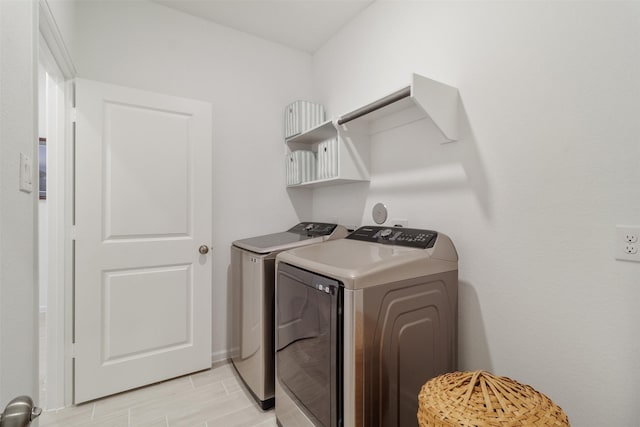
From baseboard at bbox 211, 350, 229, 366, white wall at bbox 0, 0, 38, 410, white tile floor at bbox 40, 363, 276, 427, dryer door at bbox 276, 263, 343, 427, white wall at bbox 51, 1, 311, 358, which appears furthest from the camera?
baseboard at bbox 211, 350, 229, 366

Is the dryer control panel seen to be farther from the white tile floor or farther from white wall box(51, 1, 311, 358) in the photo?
the white tile floor

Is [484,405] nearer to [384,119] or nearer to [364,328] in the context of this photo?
[364,328]

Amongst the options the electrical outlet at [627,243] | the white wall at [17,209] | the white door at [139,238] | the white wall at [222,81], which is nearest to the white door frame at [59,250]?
the white door at [139,238]

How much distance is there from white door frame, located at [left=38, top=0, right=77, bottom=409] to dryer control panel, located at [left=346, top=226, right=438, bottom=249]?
1789 mm

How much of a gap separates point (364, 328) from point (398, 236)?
26.6 inches

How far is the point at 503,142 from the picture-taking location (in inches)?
54.1

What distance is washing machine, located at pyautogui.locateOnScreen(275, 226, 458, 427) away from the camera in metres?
1.12

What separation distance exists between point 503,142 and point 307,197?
5.81 ft

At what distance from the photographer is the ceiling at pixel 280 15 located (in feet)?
7.13

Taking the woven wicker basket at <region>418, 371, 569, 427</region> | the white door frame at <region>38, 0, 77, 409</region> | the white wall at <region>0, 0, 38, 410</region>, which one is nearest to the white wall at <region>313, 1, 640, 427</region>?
the woven wicker basket at <region>418, 371, 569, 427</region>

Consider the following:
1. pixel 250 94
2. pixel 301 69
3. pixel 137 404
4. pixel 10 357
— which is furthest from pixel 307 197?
pixel 10 357

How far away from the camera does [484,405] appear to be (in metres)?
0.90

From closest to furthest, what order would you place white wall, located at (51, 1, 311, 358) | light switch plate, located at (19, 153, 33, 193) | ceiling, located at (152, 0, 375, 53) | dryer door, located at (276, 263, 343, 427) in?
1. light switch plate, located at (19, 153, 33, 193)
2. dryer door, located at (276, 263, 343, 427)
3. white wall, located at (51, 1, 311, 358)
4. ceiling, located at (152, 0, 375, 53)

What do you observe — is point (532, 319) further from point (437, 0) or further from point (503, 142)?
point (437, 0)
